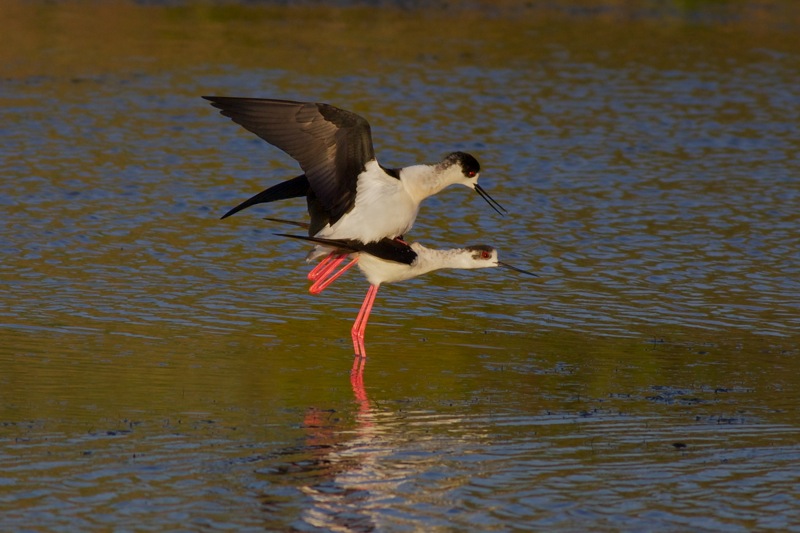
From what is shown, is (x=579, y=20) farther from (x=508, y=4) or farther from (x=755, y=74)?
(x=755, y=74)

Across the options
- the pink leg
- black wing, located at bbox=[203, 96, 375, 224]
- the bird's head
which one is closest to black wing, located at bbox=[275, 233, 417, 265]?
black wing, located at bbox=[203, 96, 375, 224]

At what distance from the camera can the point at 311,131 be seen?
29.6ft

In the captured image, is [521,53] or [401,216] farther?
[521,53]

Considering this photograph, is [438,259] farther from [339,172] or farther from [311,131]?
[311,131]

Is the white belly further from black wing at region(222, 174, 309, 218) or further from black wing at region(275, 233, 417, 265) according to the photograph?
black wing at region(222, 174, 309, 218)

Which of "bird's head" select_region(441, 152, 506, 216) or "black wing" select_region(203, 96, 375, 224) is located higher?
"black wing" select_region(203, 96, 375, 224)

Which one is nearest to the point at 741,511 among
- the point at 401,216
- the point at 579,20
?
the point at 401,216

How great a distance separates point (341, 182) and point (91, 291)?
2.22 metres

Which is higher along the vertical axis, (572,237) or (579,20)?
(579,20)

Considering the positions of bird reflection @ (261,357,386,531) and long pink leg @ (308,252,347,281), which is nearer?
bird reflection @ (261,357,386,531)

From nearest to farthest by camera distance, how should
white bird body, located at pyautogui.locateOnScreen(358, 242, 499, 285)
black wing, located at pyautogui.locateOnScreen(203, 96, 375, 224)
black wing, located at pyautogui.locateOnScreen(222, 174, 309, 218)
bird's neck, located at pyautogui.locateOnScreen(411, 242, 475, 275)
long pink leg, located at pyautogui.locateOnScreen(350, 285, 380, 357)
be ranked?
black wing, located at pyautogui.locateOnScreen(203, 96, 375, 224) < long pink leg, located at pyautogui.locateOnScreen(350, 285, 380, 357) < white bird body, located at pyautogui.locateOnScreen(358, 242, 499, 285) < bird's neck, located at pyautogui.locateOnScreen(411, 242, 475, 275) < black wing, located at pyautogui.locateOnScreen(222, 174, 309, 218)

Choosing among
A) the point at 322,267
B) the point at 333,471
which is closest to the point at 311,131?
the point at 322,267

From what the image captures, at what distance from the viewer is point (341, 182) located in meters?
9.25

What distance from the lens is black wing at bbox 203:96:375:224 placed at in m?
8.99
